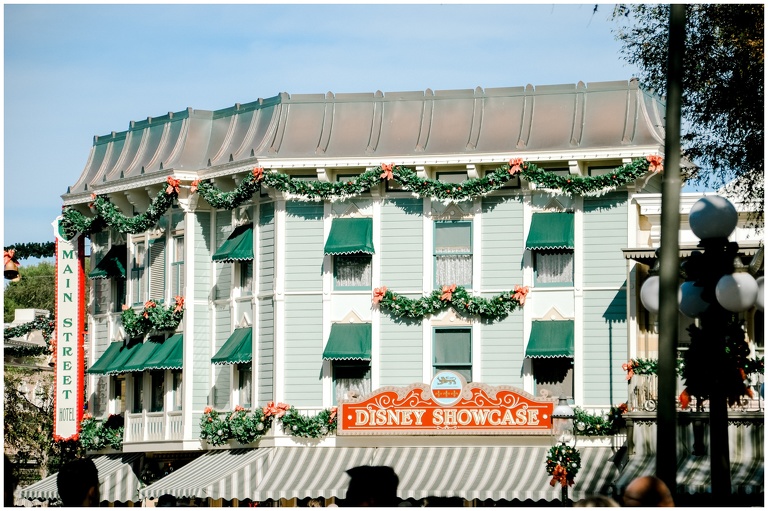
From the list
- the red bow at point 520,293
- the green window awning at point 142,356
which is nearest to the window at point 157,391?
the green window awning at point 142,356

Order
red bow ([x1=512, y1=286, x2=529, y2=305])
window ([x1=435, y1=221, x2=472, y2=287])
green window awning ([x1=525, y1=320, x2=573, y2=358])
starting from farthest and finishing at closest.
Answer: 1. window ([x1=435, y1=221, x2=472, y2=287])
2. red bow ([x1=512, y1=286, x2=529, y2=305])
3. green window awning ([x1=525, y1=320, x2=573, y2=358])

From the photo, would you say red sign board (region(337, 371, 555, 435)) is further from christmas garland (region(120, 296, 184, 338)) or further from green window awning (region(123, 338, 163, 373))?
green window awning (region(123, 338, 163, 373))

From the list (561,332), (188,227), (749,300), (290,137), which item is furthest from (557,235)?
(749,300)

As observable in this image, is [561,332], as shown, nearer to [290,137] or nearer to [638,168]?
[638,168]

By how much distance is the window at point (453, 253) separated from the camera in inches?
1318

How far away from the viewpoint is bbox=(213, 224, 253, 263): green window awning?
1344 inches

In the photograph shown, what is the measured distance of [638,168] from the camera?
32.0 meters

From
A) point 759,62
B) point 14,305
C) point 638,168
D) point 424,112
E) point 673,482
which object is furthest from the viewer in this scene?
point 14,305

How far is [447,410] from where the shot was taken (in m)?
32.5

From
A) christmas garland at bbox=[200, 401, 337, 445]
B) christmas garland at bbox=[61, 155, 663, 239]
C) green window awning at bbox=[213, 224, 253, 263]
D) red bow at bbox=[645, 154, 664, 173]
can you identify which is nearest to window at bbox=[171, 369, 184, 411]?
christmas garland at bbox=[200, 401, 337, 445]

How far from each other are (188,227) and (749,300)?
24039 millimetres

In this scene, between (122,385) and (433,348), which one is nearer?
(433,348)

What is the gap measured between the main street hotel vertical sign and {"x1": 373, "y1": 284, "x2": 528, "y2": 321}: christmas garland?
29.0 ft

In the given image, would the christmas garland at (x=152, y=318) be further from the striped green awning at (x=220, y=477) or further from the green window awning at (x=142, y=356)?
the striped green awning at (x=220, y=477)
